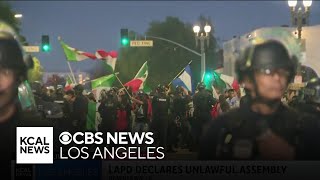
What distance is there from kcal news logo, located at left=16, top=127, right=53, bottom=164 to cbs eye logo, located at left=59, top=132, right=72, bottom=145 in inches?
3.8

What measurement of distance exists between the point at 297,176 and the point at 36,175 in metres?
2.44

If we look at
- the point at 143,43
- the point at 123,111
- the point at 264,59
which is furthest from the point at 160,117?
the point at 264,59

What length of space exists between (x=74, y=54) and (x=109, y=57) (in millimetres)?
300

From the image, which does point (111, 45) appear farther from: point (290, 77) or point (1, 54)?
point (290, 77)

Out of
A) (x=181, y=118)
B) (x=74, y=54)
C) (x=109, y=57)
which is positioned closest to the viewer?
(x=74, y=54)

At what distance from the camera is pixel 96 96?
3498mm

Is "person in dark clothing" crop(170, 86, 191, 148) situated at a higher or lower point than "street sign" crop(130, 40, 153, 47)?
lower

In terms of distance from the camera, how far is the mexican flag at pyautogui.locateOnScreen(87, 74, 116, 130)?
10.8ft

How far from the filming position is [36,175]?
3.47 metres

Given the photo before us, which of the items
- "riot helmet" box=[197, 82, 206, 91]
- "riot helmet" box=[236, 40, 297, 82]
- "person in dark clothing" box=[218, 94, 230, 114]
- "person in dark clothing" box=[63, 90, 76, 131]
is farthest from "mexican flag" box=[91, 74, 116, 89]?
"riot helmet" box=[236, 40, 297, 82]

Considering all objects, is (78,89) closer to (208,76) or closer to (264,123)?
(208,76)

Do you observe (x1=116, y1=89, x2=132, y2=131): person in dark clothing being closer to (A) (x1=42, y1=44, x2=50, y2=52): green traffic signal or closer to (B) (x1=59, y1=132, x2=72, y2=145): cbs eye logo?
(B) (x1=59, y1=132, x2=72, y2=145): cbs eye logo

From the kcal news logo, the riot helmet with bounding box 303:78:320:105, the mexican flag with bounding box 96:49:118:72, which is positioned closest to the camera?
the mexican flag with bounding box 96:49:118:72

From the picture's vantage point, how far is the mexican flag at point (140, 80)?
3.24 m
